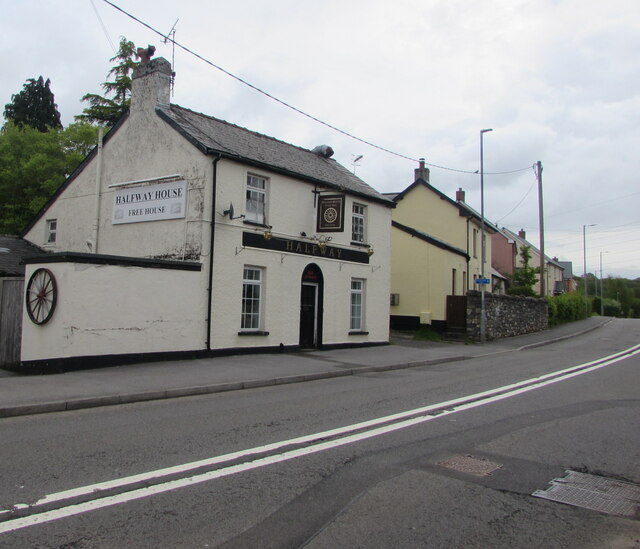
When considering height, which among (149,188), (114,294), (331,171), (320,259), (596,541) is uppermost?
(331,171)

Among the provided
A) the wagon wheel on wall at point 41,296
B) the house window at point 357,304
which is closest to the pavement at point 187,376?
the house window at point 357,304

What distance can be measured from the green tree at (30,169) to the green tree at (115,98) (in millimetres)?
5329

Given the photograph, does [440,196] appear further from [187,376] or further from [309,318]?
[187,376]

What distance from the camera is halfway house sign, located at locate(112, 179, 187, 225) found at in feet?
52.0

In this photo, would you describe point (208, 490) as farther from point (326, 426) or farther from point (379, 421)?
point (379, 421)

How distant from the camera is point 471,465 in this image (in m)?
5.92

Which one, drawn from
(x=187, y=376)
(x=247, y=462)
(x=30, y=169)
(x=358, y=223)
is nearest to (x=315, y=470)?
(x=247, y=462)

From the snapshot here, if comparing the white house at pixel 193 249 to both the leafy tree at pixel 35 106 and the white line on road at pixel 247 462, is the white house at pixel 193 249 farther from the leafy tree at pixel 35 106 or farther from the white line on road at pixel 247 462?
the leafy tree at pixel 35 106

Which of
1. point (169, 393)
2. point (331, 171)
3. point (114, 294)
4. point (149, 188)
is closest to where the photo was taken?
point (169, 393)

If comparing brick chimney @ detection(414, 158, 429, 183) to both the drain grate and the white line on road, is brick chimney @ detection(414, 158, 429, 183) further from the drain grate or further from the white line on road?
the drain grate

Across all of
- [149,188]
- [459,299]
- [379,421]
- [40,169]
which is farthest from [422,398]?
[40,169]

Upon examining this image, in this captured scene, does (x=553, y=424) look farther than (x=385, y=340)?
No

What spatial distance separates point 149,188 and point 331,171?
739 cm

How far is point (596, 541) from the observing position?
13.5 ft
